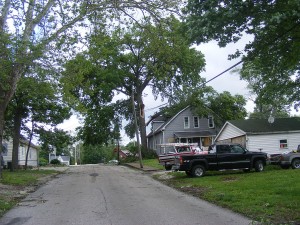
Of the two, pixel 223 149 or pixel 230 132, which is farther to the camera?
pixel 230 132

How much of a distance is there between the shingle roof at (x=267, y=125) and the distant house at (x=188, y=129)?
15927 mm

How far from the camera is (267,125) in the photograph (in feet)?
118

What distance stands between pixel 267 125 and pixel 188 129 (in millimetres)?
19749

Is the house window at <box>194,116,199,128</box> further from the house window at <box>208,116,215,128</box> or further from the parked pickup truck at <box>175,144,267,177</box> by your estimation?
the parked pickup truck at <box>175,144,267,177</box>

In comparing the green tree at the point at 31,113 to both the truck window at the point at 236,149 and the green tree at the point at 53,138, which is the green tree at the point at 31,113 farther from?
the truck window at the point at 236,149

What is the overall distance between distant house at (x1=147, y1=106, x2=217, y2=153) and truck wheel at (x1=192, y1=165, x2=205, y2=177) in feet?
100

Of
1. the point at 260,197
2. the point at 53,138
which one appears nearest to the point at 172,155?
the point at 53,138

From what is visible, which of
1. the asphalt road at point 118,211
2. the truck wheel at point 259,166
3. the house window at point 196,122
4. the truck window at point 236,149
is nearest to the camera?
the asphalt road at point 118,211

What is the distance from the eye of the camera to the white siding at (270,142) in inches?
1353

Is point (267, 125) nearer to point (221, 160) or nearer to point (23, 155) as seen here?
point (221, 160)

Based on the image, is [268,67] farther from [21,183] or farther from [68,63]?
[21,183]

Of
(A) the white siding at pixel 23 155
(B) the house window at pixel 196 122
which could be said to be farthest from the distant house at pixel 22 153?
(B) the house window at pixel 196 122

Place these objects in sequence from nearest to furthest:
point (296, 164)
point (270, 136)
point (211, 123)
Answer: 1. point (296, 164)
2. point (270, 136)
3. point (211, 123)

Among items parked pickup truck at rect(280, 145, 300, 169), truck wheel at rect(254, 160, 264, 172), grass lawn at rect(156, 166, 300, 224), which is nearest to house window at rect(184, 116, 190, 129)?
parked pickup truck at rect(280, 145, 300, 169)
